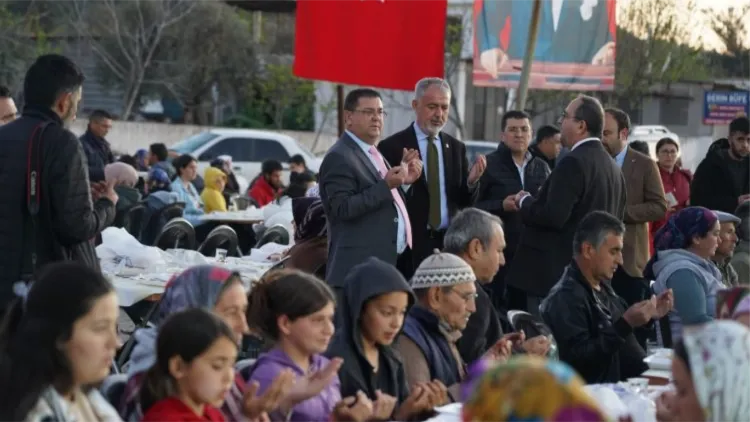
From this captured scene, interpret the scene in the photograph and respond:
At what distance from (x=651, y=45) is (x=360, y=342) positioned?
128 ft

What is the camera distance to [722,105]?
2853 centimetres

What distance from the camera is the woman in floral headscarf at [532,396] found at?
2.41 meters

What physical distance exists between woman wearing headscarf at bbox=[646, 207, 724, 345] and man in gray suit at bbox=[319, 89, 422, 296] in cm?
137

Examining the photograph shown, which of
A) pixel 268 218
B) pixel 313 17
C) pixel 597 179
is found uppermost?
pixel 313 17

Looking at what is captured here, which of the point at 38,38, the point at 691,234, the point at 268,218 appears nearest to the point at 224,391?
the point at 691,234

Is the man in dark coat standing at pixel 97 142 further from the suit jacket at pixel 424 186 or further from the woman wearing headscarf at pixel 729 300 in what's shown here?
the woman wearing headscarf at pixel 729 300

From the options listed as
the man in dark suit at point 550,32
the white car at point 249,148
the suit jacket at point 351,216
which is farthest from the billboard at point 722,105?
the suit jacket at point 351,216

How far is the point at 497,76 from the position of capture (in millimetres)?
16062

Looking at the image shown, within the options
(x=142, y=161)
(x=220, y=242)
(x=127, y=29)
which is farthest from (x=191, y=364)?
(x=127, y=29)

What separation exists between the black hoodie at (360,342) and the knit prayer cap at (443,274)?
0.49 meters

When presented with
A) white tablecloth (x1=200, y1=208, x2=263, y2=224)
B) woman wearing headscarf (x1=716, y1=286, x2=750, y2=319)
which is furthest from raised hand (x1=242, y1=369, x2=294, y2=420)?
white tablecloth (x1=200, y1=208, x2=263, y2=224)

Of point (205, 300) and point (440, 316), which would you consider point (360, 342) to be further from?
point (205, 300)

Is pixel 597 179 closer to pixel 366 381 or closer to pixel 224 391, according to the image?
pixel 366 381

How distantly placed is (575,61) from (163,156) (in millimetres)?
6568
